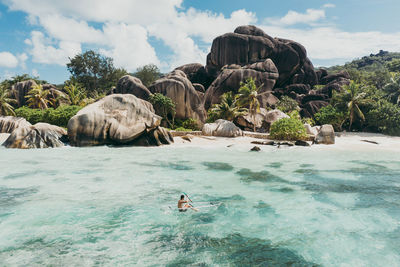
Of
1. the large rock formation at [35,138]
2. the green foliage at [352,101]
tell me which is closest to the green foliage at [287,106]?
the green foliage at [352,101]

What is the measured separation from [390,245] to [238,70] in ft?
122

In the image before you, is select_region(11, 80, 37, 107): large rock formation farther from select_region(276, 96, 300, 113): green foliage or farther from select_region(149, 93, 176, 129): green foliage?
select_region(276, 96, 300, 113): green foliage

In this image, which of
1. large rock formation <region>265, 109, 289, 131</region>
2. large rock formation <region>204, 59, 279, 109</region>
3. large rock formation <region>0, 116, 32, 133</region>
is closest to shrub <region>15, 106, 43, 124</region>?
large rock formation <region>0, 116, 32, 133</region>

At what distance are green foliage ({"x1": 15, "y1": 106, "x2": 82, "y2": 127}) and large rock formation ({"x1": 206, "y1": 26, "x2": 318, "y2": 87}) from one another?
1155 inches

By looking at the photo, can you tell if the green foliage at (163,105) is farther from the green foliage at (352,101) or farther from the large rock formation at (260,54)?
the large rock formation at (260,54)

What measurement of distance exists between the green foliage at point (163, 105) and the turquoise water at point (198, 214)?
49.1ft

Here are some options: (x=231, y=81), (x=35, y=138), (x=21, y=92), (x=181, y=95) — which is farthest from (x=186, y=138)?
(x=21, y=92)

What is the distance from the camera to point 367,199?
1066 centimetres

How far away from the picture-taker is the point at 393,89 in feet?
117

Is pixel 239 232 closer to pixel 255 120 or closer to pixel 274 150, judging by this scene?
pixel 274 150

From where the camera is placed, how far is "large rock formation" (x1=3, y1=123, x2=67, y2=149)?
2036 centimetres

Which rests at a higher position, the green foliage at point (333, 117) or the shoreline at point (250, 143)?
the green foliage at point (333, 117)

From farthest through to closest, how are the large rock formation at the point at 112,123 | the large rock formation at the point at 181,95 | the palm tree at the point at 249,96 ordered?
the large rock formation at the point at 181,95 < the palm tree at the point at 249,96 < the large rock formation at the point at 112,123

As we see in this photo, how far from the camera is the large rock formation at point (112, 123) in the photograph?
21422 mm
